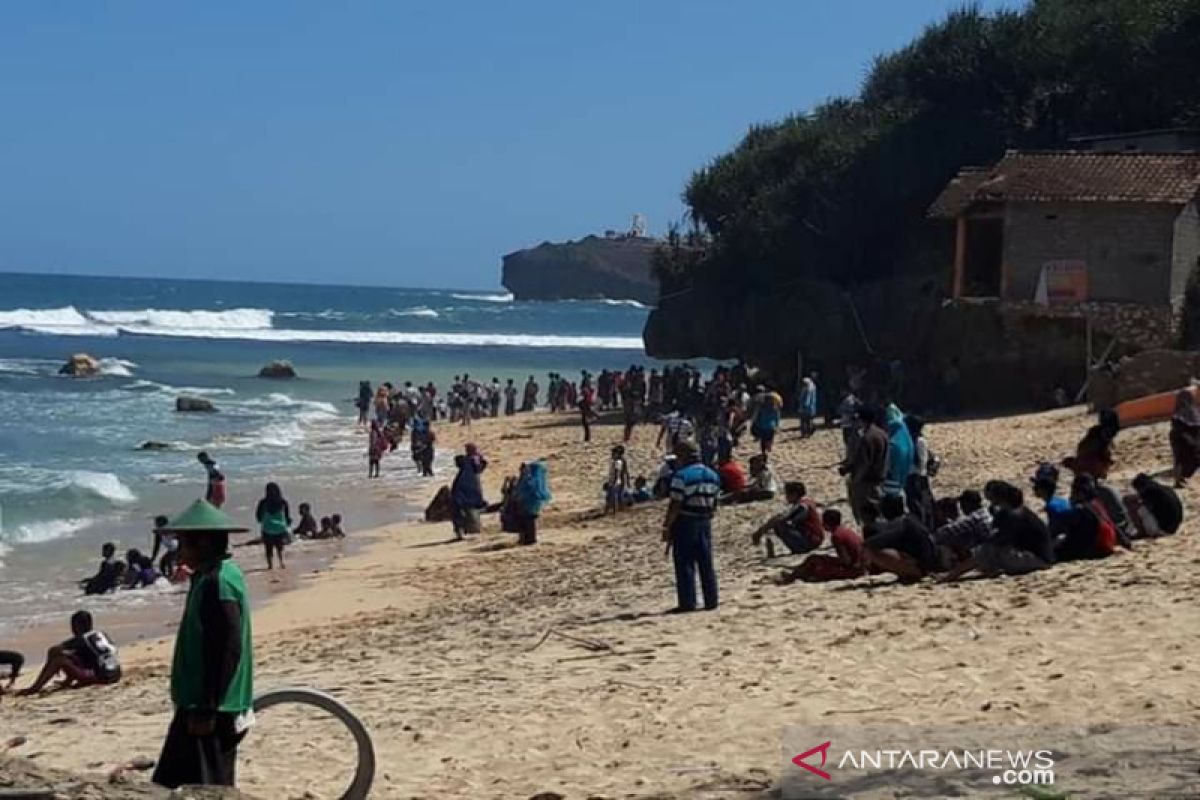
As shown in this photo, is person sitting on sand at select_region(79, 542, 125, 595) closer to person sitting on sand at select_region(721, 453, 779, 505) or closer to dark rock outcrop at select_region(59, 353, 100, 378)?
person sitting on sand at select_region(721, 453, 779, 505)

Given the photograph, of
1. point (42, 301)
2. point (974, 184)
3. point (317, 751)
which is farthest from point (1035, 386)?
point (42, 301)

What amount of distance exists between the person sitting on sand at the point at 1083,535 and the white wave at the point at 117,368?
54109 millimetres

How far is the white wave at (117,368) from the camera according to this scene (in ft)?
208

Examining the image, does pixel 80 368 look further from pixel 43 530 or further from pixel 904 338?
pixel 43 530

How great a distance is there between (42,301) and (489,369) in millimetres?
70177

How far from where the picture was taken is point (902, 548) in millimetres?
12844

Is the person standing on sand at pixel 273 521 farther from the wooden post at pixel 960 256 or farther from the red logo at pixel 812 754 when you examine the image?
the wooden post at pixel 960 256

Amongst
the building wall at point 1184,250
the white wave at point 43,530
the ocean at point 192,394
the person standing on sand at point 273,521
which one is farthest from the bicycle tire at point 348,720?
the building wall at point 1184,250

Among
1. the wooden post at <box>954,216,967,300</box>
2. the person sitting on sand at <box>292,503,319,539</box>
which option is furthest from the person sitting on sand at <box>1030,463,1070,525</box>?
the wooden post at <box>954,216,967,300</box>

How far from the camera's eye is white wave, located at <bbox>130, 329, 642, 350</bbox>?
3824 inches

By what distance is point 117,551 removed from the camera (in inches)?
875

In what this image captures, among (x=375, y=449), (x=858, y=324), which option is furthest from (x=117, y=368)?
(x=375, y=449)

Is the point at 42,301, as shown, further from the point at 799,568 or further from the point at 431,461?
the point at 799,568

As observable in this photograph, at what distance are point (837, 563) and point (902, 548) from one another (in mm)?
798
